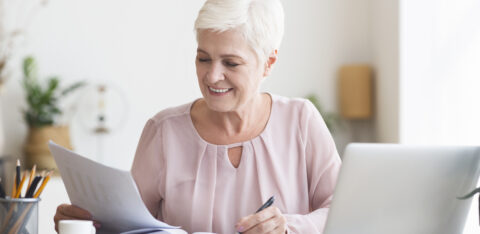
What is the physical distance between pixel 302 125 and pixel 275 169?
152 mm

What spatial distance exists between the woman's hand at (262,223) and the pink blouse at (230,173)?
0.36m

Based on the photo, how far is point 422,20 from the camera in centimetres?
417

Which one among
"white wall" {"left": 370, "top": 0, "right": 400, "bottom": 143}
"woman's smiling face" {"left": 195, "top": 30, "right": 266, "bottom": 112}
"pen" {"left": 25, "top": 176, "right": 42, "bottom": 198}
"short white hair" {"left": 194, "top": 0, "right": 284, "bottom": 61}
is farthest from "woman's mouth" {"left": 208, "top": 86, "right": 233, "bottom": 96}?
"white wall" {"left": 370, "top": 0, "right": 400, "bottom": 143}

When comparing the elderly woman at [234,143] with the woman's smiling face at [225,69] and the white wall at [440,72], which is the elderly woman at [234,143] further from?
the white wall at [440,72]

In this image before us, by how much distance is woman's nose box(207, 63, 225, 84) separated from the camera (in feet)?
5.41

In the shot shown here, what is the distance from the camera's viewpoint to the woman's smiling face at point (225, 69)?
1.65m

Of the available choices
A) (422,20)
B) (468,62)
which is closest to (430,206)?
(468,62)

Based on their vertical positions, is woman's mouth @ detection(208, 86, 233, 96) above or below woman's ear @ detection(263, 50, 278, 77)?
below

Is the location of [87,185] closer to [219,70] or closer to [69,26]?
[219,70]

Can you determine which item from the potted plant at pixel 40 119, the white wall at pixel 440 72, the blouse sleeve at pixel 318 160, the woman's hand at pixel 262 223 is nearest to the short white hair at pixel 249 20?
the blouse sleeve at pixel 318 160

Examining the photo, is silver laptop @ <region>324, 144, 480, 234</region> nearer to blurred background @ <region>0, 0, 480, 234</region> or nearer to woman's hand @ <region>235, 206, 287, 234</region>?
woman's hand @ <region>235, 206, 287, 234</region>

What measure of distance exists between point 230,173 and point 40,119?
3.37 metres

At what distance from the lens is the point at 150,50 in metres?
5.07

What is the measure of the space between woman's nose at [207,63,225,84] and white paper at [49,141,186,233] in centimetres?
43
